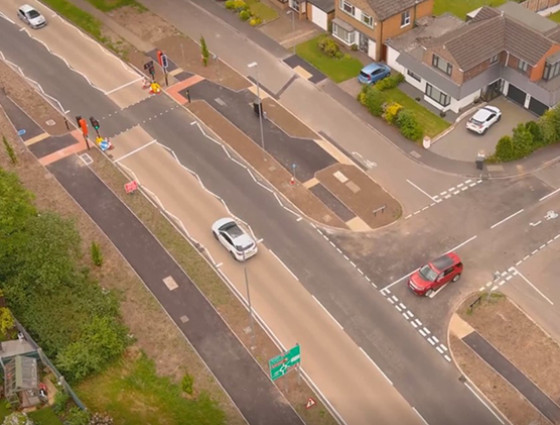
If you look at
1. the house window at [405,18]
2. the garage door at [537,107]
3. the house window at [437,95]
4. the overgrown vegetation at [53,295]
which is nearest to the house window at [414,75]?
the house window at [437,95]

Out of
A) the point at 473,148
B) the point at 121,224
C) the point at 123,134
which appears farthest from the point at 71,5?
the point at 473,148

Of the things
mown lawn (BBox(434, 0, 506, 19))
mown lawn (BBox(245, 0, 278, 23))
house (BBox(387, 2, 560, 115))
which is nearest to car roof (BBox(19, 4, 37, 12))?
mown lawn (BBox(245, 0, 278, 23))

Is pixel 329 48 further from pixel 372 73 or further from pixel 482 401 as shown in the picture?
pixel 482 401

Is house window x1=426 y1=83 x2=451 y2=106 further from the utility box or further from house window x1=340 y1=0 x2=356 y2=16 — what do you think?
the utility box

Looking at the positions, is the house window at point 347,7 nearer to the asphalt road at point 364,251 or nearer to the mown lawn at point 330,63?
the mown lawn at point 330,63

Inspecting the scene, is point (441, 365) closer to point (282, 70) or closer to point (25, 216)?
point (25, 216)

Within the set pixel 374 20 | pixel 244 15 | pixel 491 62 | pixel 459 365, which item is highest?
pixel 374 20

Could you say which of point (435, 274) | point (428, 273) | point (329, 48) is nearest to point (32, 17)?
point (329, 48)
